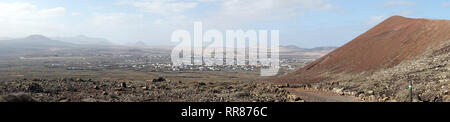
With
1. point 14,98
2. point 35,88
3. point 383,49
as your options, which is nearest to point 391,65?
point 383,49

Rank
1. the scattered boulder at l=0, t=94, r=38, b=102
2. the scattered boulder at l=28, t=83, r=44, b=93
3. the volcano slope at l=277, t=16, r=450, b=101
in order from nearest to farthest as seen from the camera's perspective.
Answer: the scattered boulder at l=0, t=94, r=38, b=102
the scattered boulder at l=28, t=83, r=44, b=93
the volcano slope at l=277, t=16, r=450, b=101

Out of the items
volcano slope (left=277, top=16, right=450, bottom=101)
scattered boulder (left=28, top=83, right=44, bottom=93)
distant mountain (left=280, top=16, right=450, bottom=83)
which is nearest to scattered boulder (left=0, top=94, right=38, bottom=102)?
scattered boulder (left=28, top=83, right=44, bottom=93)

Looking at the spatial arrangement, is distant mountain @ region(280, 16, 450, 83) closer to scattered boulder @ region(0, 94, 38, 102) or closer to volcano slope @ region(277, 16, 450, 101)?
volcano slope @ region(277, 16, 450, 101)

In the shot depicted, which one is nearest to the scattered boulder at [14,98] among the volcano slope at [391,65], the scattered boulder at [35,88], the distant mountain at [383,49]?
the scattered boulder at [35,88]

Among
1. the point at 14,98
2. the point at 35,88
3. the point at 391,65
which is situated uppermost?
the point at 391,65

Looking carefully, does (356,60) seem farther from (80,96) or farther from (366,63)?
(80,96)

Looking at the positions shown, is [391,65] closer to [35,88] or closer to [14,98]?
[35,88]

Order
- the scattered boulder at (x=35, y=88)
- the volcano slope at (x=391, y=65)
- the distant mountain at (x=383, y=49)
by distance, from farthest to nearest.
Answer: the distant mountain at (x=383, y=49) → the volcano slope at (x=391, y=65) → the scattered boulder at (x=35, y=88)

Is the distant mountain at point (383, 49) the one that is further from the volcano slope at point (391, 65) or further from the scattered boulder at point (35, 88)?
the scattered boulder at point (35, 88)

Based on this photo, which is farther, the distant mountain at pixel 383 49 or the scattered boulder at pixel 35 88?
the distant mountain at pixel 383 49

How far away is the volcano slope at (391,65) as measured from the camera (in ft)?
63.3

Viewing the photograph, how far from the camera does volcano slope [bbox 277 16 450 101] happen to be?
63.3ft

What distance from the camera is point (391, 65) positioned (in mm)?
28750
